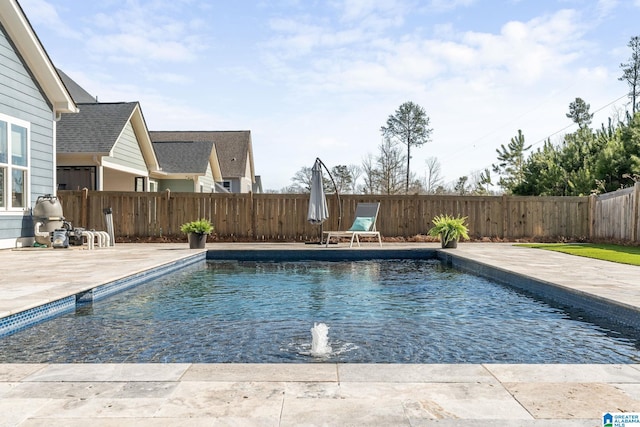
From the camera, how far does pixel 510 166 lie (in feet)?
114

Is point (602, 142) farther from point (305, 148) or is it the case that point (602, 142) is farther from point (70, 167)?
point (70, 167)

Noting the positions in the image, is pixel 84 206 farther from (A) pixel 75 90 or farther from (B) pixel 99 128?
(A) pixel 75 90

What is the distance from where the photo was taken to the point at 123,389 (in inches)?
101

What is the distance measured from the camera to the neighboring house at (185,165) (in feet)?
66.2

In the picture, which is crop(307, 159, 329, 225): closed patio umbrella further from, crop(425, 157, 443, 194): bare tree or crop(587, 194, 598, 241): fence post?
crop(425, 157, 443, 194): bare tree

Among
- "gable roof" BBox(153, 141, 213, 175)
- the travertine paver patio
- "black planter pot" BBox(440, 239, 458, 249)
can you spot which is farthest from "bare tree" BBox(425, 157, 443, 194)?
the travertine paver patio

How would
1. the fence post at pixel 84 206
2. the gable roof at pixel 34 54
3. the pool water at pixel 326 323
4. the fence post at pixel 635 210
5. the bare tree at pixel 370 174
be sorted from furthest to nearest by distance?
the bare tree at pixel 370 174, the fence post at pixel 84 206, the fence post at pixel 635 210, the gable roof at pixel 34 54, the pool water at pixel 326 323

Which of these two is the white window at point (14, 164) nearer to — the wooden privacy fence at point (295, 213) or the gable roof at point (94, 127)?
the wooden privacy fence at point (295, 213)

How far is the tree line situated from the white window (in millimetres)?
15462

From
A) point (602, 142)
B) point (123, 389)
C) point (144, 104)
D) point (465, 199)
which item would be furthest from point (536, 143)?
point (123, 389)

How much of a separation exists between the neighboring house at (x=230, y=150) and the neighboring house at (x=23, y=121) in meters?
16.7

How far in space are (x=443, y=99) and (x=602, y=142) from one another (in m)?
6.06

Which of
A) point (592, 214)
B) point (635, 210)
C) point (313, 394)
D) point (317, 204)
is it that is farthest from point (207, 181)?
point (313, 394)

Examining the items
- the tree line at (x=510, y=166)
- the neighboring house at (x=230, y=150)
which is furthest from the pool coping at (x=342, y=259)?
the neighboring house at (x=230, y=150)
